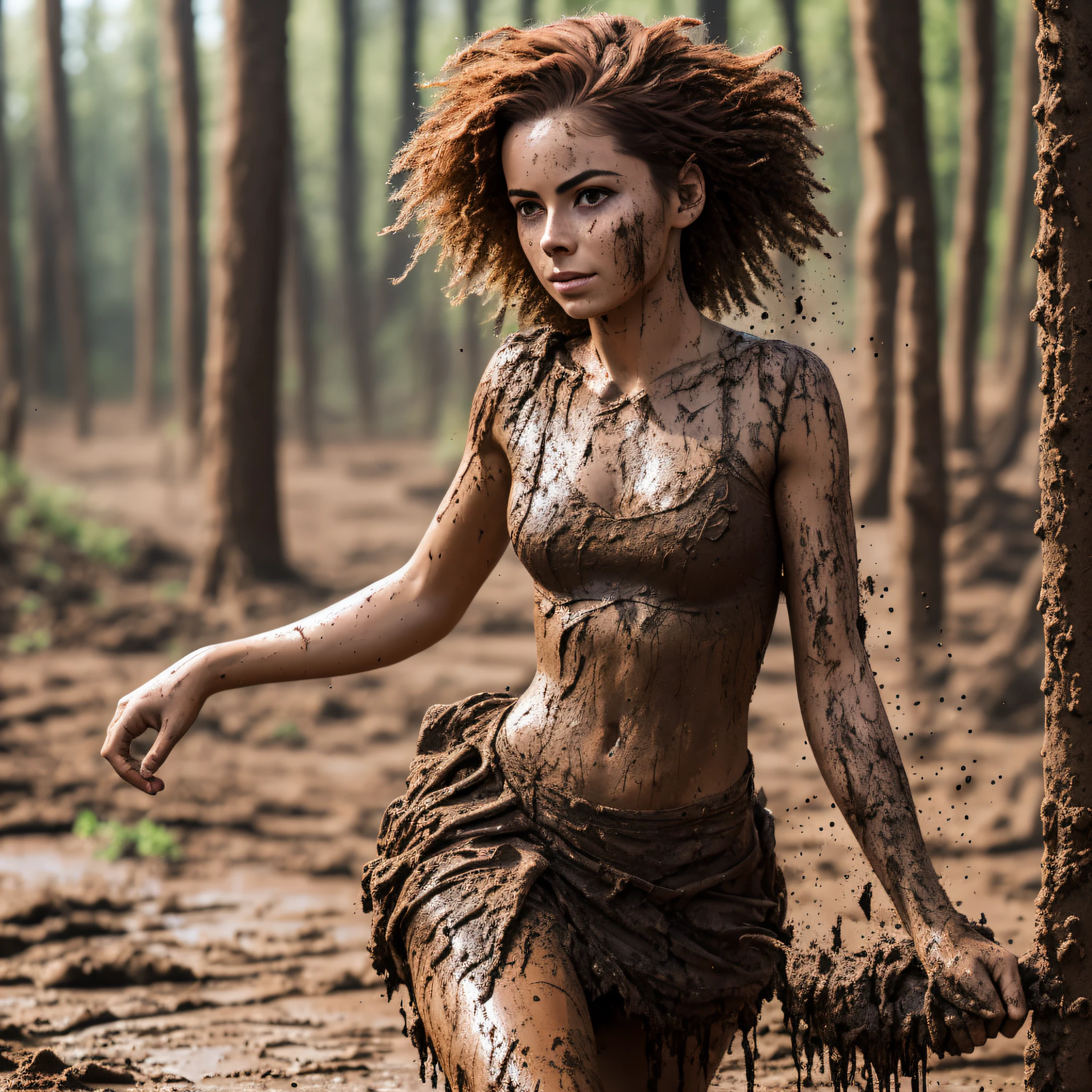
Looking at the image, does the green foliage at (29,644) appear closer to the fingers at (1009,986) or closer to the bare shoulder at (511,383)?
the bare shoulder at (511,383)

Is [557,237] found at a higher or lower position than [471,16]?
lower

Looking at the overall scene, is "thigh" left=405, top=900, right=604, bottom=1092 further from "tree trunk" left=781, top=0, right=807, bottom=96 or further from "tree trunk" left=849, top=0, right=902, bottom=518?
"tree trunk" left=781, top=0, right=807, bottom=96

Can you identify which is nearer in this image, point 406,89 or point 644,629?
point 644,629

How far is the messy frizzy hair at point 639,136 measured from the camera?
2.67 metres

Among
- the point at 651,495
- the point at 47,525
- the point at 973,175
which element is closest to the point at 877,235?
the point at 973,175

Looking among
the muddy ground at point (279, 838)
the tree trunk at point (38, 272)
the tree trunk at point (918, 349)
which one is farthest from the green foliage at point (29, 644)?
the tree trunk at point (38, 272)

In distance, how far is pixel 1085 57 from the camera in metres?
2.56

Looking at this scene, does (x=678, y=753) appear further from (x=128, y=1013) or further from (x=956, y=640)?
(x=956, y=640)

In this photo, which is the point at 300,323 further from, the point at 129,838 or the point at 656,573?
the point at 656,573

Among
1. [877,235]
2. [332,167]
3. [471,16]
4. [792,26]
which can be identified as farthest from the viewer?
[332,167]

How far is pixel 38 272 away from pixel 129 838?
2219cm

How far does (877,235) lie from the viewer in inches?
445

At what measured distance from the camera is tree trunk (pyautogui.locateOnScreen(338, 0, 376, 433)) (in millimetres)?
23625

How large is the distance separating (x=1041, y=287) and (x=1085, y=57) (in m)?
0.38
